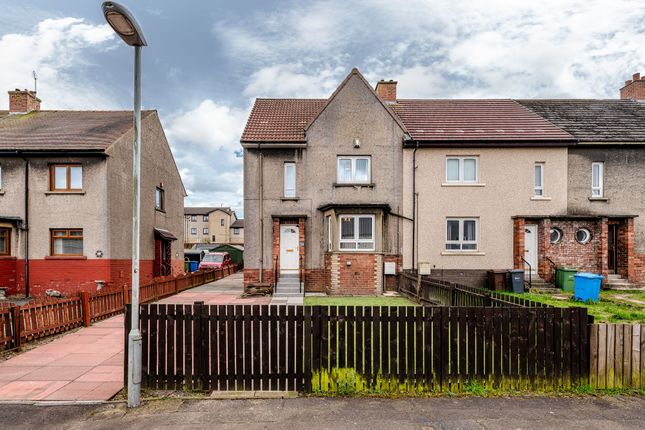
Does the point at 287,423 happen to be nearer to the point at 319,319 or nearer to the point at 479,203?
the point at 319,319

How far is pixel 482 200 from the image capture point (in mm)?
18641

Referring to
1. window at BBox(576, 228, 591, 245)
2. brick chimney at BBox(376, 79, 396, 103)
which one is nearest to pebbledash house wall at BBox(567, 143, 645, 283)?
window at BBox(576, 228, 591, 245)

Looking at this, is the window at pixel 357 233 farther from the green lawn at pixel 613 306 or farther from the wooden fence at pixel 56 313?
the wooden fence at pixel 56 313

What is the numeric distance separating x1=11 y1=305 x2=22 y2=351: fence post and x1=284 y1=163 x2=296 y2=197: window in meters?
11.6

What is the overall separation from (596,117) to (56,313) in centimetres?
2523

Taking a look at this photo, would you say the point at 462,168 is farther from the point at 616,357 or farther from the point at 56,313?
the point at 56,313

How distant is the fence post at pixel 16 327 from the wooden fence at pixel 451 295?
32.5 feet

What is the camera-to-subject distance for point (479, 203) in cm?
1864

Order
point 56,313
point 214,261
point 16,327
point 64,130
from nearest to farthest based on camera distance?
point 16,327, point 56,313, point 64,130, point 214,261

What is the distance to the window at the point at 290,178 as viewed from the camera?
60.4 feet

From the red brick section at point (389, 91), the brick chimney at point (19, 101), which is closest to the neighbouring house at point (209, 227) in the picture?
the brick chimney at point (19, 101)

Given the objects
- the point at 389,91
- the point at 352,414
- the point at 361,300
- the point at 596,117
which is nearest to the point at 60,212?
the point at 361,300

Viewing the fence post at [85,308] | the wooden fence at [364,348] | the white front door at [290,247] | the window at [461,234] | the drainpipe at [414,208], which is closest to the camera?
the wooden fence at [364,348]

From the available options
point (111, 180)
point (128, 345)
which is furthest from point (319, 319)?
point (111, 180)
